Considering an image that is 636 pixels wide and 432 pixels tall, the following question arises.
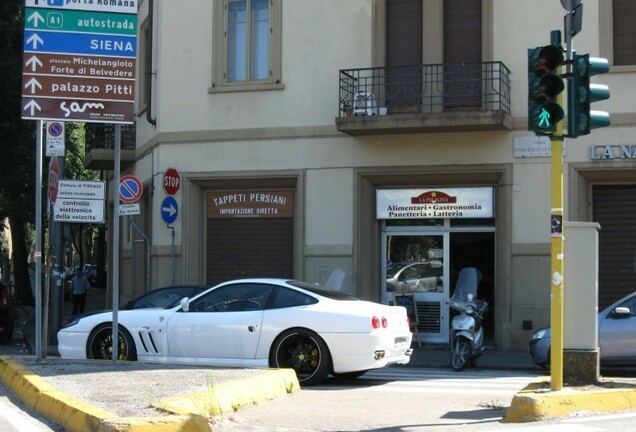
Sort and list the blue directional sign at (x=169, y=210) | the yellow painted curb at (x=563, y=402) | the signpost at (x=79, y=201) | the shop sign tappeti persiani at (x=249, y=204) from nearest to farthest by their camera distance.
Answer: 1. the yellow painted curb at (x=563, y=402)
2. the signpost at (x=79, y=201)
3. the blue directional sign at (x=169, y=210)
4. the shop sign tappeti persiani at (x=249, y=204)

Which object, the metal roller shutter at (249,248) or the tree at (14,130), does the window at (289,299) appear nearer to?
the metal roller shutter at (249,248)

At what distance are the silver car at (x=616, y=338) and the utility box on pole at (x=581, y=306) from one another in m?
3.37

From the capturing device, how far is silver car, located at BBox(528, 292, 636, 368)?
12.1 meters

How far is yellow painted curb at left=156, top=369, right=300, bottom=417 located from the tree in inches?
563

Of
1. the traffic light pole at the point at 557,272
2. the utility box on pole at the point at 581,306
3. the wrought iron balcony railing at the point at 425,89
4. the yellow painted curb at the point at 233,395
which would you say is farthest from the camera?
the wrought iron balcony railing at the point at 425,89

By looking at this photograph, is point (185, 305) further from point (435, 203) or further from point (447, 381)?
point (435, 203)

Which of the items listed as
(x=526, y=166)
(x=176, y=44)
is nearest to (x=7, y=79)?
(x=176, y=44)

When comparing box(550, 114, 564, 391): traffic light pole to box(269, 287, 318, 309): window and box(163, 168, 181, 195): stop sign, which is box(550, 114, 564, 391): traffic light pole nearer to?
box(269, 287, 318, 309): window

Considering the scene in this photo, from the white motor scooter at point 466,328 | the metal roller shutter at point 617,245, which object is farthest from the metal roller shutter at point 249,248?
the metal roller shutter at point 617,245

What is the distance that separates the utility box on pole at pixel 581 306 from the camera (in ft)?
29.3

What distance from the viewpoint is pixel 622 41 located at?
15.9 metres

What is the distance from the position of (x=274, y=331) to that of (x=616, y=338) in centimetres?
496

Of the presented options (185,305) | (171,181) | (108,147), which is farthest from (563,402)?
(108,147)

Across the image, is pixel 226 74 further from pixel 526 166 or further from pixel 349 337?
pixel 349 337
